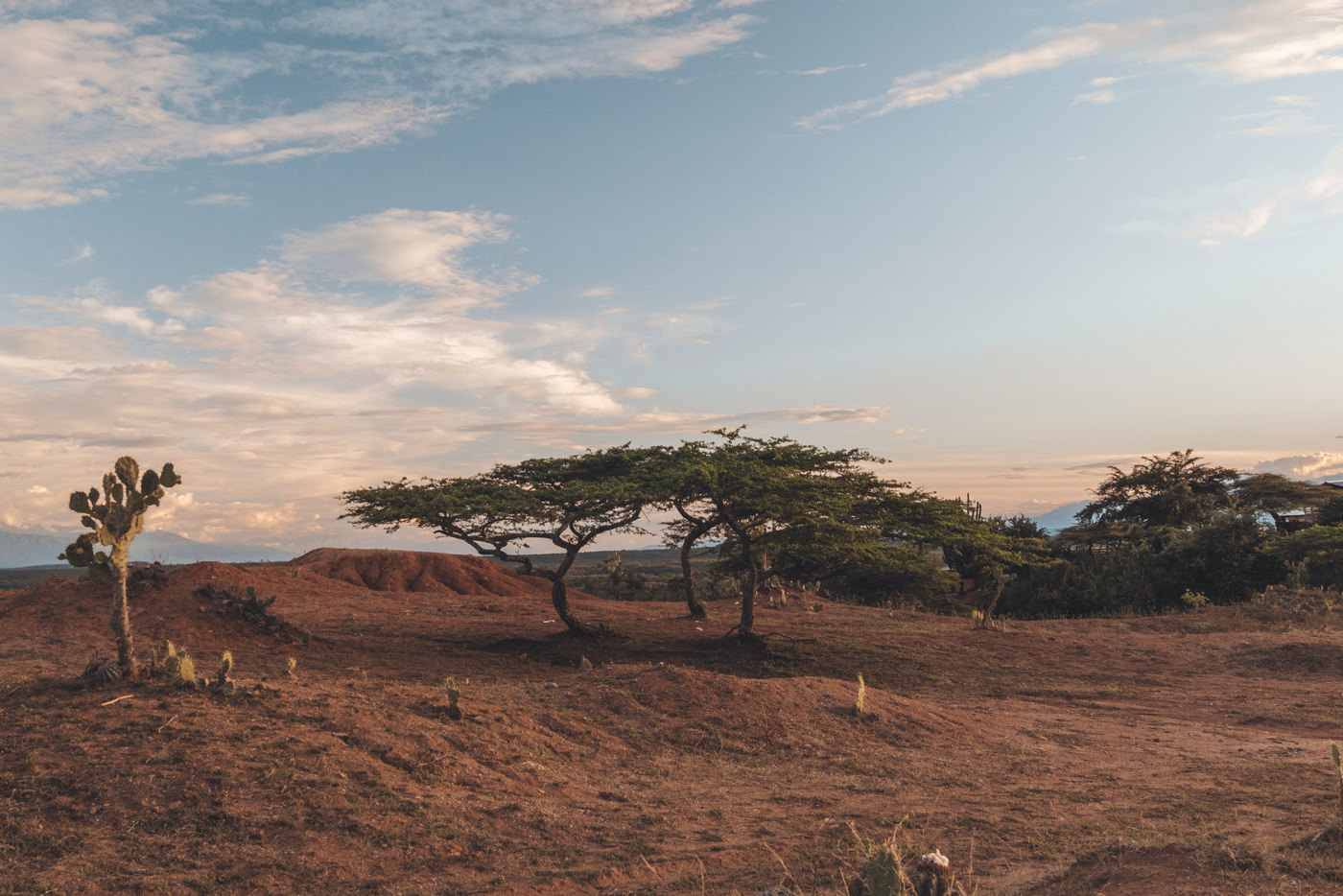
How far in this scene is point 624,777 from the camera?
9625 millimetres

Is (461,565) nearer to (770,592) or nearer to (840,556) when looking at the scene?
(770,592)

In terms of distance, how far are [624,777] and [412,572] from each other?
3551 cm

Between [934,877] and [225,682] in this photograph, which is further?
[225,682]

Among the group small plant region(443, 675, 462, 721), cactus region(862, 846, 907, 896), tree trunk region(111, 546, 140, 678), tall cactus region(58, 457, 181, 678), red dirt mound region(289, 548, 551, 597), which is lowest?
red dirt mound region(289, 548, 551, 597)

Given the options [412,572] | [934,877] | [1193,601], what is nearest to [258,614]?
[934,877]

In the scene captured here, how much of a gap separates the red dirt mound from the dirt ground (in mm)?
22530

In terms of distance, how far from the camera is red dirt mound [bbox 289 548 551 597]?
134ft

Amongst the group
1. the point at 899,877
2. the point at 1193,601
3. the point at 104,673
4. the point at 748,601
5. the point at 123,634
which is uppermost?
the point at 123,634

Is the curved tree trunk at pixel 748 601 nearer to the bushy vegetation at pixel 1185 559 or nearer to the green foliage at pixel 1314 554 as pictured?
the bushy vegetation at pixel 1185 559

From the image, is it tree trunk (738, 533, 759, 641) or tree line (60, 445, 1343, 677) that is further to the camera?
tree trunk (738, 533, 759, 641)

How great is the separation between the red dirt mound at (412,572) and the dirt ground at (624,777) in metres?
22.5

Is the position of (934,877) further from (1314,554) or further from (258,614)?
(1314,554)

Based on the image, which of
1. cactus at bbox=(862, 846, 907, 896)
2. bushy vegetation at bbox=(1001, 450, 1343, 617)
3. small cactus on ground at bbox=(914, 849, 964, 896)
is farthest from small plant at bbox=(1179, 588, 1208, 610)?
cactus at bbox=(862, 846, 907, 896)

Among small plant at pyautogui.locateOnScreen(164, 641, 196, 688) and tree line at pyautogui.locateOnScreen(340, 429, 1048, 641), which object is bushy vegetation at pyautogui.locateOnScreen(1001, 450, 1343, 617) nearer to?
tree line at pyautogui.locateOnScreen(340, 429, 1048, 641)
